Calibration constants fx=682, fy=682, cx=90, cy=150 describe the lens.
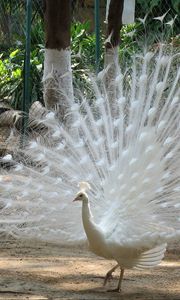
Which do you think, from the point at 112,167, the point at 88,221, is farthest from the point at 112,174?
the point at 88,221

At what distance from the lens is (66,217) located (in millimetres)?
5277

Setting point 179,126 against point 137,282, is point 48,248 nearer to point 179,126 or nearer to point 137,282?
point 137,282

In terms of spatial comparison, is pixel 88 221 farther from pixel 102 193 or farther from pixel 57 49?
pixel 57 49

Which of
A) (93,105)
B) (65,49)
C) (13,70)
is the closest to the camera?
(93,105)

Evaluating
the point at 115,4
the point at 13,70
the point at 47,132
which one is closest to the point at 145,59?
the point at 47,132

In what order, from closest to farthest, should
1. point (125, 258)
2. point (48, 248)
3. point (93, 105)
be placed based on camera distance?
point (125, 258) < point (93, 105) < point (48, 248)

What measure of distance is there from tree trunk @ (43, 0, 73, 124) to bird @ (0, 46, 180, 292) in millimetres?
2652

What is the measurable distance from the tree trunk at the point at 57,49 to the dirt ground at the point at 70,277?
9.04ft

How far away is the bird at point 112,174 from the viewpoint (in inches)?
192

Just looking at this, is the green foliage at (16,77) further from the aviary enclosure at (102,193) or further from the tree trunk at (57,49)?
the aviary enclosure at (102,193)

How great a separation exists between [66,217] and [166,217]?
773 mm

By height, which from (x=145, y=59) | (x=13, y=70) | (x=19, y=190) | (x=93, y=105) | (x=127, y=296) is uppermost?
(x=145, y=59)

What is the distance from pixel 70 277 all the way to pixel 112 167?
0.90 metres

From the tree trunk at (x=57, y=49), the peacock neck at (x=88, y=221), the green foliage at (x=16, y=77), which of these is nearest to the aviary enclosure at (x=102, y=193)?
the peacock neck at (x=88, y=221)
